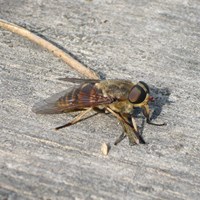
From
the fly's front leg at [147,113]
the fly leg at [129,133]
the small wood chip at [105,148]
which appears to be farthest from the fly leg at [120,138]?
the fly's front leg at [147,113]

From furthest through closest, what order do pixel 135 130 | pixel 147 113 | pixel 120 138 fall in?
1. pixel 147 113
2. pixel 135 130
3. pixel 120 138

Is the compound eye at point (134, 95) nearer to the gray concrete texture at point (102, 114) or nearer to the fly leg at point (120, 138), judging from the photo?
the gray concrete texture at point (102, 114)

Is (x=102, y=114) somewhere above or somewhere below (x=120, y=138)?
below

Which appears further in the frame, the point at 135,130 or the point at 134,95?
the point at 134,95

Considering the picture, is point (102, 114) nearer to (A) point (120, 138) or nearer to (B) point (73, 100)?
(B) point (73, 100)

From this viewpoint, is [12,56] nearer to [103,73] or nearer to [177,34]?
[103,73]

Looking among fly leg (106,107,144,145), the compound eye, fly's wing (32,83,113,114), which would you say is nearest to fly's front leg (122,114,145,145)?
fly leg (106,107,144,145)

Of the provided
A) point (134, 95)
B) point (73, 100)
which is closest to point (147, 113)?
point (134, 95)
